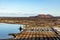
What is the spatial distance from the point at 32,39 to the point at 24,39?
558 millimetres

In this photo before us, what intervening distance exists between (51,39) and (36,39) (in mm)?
1045

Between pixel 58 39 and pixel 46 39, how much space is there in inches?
33.4

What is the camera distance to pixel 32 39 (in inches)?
651

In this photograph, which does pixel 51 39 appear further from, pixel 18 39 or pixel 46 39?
pixel 18 39

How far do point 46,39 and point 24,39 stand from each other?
1542mm

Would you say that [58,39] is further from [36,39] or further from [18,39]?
[18,39]

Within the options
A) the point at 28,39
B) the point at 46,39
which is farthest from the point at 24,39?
the point at 46,39

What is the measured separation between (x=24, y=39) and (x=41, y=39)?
1186 millimetres

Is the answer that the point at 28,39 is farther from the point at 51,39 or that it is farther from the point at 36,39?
the point at 51,39

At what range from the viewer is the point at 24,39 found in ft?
54.2

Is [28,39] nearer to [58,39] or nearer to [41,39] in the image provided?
[41,39]

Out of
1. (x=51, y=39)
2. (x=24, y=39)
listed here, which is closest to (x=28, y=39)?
(x=24, y=39)

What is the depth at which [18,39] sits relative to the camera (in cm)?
1661

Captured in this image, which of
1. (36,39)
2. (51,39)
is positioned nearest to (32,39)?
(36,39)
